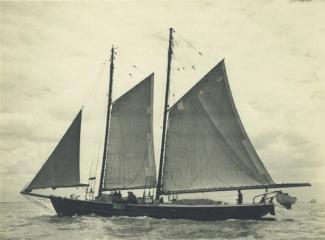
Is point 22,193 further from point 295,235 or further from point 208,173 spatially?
point 295,235

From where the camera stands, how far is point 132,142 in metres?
38.9

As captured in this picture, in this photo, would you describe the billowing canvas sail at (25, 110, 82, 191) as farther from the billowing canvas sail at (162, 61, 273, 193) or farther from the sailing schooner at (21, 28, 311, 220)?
the billowing canvas sail at (162, 61, 273, 193)

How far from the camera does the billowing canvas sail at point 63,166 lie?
3747cm

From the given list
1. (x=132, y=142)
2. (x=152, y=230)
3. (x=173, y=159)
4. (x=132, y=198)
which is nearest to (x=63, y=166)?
(x=132, y=142)

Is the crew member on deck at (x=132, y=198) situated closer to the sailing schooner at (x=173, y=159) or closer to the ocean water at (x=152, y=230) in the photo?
the sailing schooner at (x=173, y=159)

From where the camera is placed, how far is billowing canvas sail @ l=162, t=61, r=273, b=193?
35.2m

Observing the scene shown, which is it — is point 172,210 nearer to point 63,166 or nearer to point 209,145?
point 209,145

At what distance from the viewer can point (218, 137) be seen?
117 feet

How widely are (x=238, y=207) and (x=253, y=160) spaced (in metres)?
3.48

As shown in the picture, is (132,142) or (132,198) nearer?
(132,198)

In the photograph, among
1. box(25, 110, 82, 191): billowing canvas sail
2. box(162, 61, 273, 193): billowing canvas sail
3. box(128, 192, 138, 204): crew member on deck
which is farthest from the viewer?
box(128, 192, 138, 204): crew member on deck

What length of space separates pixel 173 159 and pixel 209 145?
2785 millimetres

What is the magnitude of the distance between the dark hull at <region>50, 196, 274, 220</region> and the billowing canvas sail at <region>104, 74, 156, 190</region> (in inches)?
66.7

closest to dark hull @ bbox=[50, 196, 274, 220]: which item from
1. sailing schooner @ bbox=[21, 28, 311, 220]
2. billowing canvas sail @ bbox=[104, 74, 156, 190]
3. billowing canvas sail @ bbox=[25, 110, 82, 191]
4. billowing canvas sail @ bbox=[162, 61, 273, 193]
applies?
sailing schooner @ bbox=[21, 28, 311, 220]
